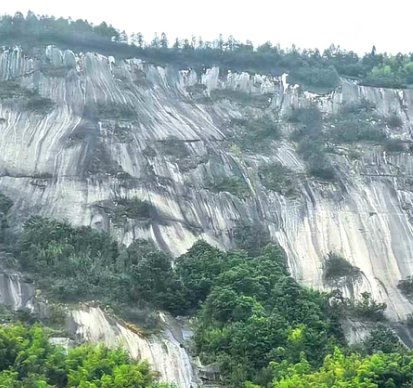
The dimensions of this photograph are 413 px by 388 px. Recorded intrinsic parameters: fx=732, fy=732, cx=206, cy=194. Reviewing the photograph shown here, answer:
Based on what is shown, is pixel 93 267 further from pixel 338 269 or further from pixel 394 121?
pixel 394 121

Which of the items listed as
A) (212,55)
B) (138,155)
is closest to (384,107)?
(212,55)

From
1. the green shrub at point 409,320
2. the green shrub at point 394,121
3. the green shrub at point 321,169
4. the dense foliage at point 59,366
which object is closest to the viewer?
the dense foliage at point 59,366

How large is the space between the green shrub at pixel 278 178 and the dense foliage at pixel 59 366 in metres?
14.9

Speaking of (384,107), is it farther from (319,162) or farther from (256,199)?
Result: (256,199)

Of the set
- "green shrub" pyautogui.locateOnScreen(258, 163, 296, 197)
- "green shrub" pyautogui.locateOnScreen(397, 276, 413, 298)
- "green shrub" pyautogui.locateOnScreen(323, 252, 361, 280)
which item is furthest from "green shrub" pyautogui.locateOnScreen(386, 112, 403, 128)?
"green shrub" pyautogui.locateOnScreen(397, 276, 413, 298)

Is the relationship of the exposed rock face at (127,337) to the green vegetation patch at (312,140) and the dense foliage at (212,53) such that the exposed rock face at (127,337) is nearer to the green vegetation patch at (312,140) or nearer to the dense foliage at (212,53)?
the green vegetation patch at (312,140)

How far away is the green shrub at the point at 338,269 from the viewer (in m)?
24.9

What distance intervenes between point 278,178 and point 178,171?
428cm

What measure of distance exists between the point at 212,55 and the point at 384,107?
9642mm

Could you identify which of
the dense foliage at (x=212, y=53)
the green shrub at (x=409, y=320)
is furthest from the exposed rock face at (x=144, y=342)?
the dense foliage at (x=212, y=53)

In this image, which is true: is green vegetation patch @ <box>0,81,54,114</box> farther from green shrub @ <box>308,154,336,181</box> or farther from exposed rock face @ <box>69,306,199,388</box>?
exposed rock face @ <box>69,306,199,388</box>

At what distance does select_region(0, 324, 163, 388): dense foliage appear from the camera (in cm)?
1447

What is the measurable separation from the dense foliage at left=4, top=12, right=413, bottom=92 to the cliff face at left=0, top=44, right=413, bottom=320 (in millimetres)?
1756

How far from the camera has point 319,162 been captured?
3122 centimetres
